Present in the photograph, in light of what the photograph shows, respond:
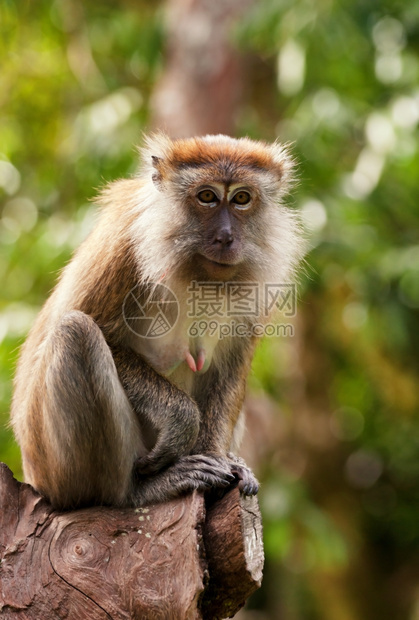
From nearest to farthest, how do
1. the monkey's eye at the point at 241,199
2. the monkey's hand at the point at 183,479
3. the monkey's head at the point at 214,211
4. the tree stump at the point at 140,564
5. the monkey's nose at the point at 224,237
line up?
the tree stump at the point at 140,564 → the monkey's hand at the point at 183,479 → the monkey's nose at the point at 224,237 → the monkey's head at the point at 214,211 → the monkey's eye at the point at 241,199

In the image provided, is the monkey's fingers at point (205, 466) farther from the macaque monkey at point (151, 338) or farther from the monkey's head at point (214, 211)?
the monkey's head at point (214, 211)

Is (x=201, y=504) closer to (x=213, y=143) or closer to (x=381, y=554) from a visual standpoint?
(x=213, y=143)

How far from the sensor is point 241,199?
5398 mm

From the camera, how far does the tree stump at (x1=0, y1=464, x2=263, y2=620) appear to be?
4441 millimetres

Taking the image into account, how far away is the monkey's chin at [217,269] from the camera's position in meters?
5.30

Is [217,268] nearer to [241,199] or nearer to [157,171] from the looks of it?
[241,199]

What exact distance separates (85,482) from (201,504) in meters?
0.80

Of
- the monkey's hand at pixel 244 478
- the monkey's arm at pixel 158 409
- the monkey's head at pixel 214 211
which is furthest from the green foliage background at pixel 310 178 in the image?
the monkey's hand at pixel 244 478

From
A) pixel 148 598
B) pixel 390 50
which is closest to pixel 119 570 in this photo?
pixel 148 598

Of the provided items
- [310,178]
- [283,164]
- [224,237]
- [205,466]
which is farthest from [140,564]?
[310,178]

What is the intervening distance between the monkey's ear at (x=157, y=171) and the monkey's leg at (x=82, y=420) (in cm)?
111

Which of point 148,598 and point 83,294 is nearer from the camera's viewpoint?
point 148,598

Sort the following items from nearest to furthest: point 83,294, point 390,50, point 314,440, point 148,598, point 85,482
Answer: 1. point 148,598
2. point 85,482
3. point 83,294
4. point 390,50
5. point 314,440

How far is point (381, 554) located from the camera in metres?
16.0
